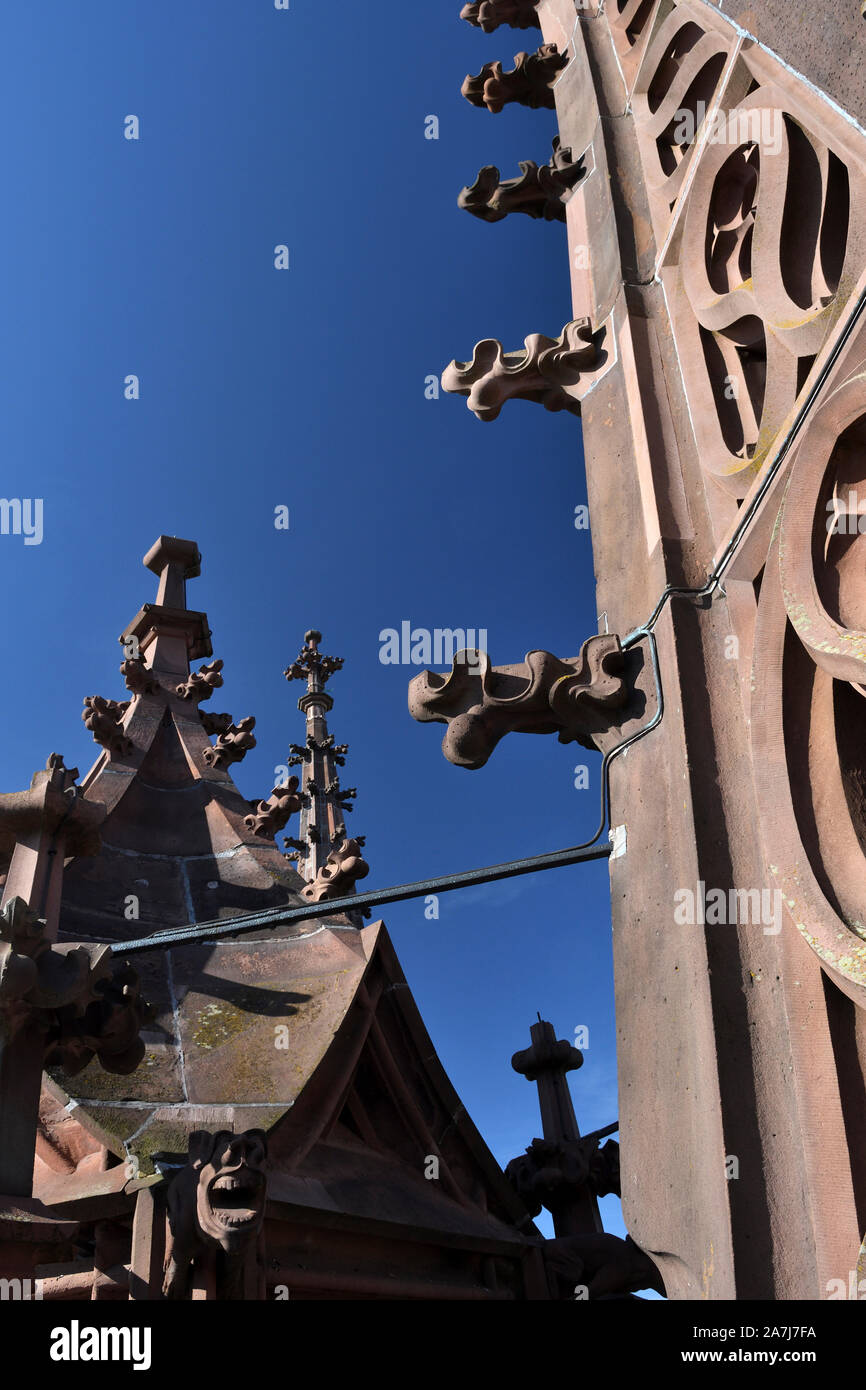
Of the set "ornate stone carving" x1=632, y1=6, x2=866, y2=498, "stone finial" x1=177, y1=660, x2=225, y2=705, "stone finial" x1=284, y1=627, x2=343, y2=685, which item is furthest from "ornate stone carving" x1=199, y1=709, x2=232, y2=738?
"stone finial" x1=284, y1=627, x2=343, y2=685

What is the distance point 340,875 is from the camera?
6.12 metres

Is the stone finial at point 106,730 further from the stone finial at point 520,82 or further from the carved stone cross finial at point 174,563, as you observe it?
the stone finial at point 520,82

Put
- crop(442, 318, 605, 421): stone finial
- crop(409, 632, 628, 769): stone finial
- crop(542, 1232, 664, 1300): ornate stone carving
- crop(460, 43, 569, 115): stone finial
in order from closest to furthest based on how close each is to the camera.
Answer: crop(409, 632, 628, 769): stone finial < crop(442, 318, 605, 421): stone finial < crop(460, 43, 569, 115): stone finial < crop(542, 1232, 664, 1300): ornate stone carving

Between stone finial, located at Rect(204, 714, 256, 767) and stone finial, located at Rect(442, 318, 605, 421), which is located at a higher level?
stone finial, located at Rect(204, 714, 256, 767)

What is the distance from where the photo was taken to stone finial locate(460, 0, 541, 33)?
16.4ft

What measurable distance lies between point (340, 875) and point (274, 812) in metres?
1.27

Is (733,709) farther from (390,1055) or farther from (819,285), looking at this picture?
(390,1055)

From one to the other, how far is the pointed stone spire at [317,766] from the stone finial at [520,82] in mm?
10009

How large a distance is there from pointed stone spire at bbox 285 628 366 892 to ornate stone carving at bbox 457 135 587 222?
10144mm

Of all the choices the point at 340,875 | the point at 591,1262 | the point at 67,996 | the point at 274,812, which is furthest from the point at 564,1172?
the point at 67,996

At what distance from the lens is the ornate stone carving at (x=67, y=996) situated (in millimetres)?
3258

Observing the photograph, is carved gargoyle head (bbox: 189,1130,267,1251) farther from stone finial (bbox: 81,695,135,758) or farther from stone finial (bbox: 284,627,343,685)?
stone finial (bbox: 284,627,343,685)

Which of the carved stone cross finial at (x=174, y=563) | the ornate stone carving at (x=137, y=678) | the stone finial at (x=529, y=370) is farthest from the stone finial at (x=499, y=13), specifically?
the carved stone cross finial at (x=174, y=563)

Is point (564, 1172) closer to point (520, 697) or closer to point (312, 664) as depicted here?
point (520, 697)
